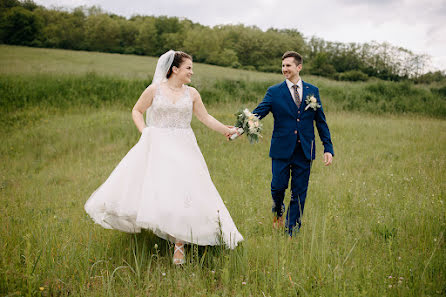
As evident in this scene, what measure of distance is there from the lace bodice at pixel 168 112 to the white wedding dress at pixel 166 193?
14mm

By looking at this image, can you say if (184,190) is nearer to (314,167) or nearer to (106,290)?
(106,290)

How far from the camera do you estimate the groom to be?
448cm

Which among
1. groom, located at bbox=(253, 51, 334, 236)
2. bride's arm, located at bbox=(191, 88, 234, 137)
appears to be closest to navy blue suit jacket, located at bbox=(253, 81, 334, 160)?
groom, located at bbox=(253, 51, 334, 236)

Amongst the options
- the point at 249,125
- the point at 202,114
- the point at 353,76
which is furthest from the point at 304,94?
the point at 353,76

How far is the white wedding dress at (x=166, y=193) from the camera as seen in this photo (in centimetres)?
361

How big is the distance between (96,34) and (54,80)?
39578 millimetres

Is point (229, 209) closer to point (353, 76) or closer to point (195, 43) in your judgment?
point (353, 76)

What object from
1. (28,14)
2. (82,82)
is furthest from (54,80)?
(28,14)

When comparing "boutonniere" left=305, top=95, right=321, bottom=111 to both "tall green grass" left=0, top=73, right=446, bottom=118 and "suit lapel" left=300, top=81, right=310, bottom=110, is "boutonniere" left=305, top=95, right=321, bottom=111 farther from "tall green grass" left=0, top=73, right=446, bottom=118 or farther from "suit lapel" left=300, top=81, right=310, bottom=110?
"tall green grass" left=0, top=73, right=446, bottom=118

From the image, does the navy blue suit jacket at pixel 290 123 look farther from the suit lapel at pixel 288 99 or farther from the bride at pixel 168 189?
the bride at pixel 168 189

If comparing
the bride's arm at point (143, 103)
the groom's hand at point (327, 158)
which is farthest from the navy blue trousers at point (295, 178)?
the bride's arm at point (143, 103)

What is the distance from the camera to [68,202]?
634 centimetres

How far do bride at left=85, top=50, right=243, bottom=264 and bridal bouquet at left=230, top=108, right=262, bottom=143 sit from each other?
883 millimetres

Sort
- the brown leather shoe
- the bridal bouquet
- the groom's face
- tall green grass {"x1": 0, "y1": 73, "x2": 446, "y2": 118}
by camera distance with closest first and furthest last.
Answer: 1. the groom's face
2. the bridal bouquet
3. the brown leather shoe
4. tall green grass {"x1": 0, "y1": 73, "x2": 446, "y2": 118}
